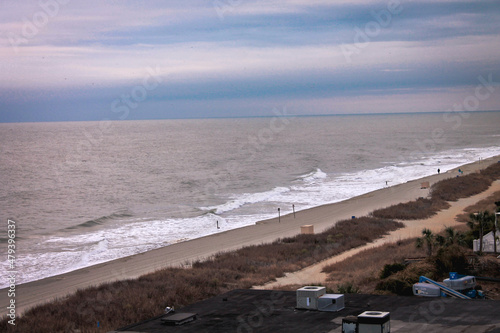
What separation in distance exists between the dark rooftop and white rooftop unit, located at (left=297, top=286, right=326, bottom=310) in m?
0.21

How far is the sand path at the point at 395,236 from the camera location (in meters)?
22.9

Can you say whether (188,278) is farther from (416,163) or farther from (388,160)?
(388,160)

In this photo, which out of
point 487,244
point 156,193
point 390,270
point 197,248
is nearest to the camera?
point 390,270

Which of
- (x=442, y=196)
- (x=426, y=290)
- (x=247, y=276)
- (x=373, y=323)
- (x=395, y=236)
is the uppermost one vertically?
(x=442, y=196)

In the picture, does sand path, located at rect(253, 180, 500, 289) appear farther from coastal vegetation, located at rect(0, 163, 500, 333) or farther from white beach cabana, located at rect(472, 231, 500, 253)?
white beach cabana, located at rect(472, 231, 500, 253)

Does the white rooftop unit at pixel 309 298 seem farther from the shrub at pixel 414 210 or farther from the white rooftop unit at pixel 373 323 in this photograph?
the shrub at pixel 414 210

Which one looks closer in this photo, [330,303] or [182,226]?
Answer: [330,303]

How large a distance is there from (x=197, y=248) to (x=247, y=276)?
394 inches

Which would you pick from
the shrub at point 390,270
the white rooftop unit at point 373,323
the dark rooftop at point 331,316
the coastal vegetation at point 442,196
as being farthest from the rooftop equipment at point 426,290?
the coastal vegetation at point 442,196

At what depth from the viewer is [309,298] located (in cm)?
1450

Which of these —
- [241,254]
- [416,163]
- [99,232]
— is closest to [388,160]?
[416,163]

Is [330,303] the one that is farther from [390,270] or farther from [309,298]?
[390,270]

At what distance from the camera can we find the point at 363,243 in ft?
101

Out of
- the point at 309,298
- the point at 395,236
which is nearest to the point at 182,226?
the point at 395,236
